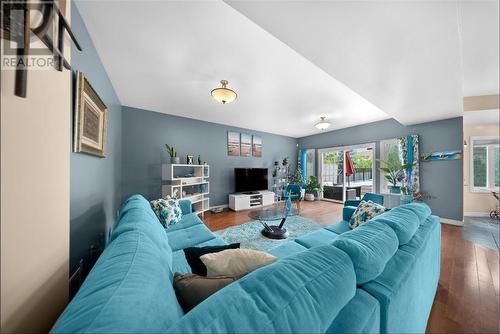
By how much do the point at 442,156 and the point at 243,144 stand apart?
481 centimetres

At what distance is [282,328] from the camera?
48 centimetres

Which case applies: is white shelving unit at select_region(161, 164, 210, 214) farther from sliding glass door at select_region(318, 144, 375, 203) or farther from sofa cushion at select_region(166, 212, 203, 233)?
sliding glass door at select_region(318, 144, 375, 203)

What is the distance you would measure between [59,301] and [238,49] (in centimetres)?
235

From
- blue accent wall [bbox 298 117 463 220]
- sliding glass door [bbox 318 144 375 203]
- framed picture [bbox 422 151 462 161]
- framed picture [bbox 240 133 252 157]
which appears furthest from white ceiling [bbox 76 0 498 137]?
sliding glass door [bbox 318 144 375 203]

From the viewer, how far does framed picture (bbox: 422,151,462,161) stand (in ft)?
12.3

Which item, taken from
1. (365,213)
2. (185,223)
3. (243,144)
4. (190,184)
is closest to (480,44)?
(365,213)

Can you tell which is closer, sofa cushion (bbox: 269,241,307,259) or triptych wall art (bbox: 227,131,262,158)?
sofa cushion (bbox: 269,241,307,259)

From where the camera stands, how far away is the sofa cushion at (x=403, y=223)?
3.64 ft

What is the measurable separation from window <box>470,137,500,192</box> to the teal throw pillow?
23.6 feet

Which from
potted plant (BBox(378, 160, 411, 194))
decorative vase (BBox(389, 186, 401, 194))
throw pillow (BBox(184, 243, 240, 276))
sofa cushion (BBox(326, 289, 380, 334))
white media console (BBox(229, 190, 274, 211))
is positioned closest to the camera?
sofa cushion (BBox(326, 289, 380, 334))

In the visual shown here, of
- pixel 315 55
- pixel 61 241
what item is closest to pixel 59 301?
pixel 61 241

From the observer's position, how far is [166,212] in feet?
7.62

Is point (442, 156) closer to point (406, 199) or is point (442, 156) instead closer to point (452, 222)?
point (406, 199)

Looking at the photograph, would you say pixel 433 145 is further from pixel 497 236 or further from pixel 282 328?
pixel 282 328
